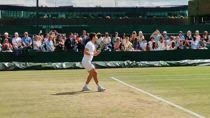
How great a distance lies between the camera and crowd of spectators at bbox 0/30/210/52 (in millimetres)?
27094

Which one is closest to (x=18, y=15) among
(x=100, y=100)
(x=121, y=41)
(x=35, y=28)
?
(x=35, y=28)

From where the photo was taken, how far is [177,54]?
2792 cm

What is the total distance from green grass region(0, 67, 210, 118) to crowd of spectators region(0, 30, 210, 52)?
16.9 feet

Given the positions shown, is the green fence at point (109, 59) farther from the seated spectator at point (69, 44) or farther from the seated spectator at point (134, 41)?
the seated spectator at point (134, 41)

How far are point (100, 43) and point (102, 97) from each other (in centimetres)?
1371

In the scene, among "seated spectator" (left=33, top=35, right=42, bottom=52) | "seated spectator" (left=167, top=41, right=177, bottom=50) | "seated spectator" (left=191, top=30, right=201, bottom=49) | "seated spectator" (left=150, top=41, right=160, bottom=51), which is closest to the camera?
"seated spectator" (left=33, top=35, right=42, bottom=52)

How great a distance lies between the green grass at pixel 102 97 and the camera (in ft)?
39.2

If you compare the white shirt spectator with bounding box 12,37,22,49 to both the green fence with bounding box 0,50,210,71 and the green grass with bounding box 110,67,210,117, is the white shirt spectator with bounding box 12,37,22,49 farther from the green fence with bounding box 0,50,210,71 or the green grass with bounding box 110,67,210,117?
the green grass with bounding box 110,67,210,117

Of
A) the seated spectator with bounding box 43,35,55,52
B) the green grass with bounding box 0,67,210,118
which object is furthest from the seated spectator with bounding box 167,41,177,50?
the green grass with bounding box 0,67,210,118

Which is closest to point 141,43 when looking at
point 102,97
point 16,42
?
point 16,42

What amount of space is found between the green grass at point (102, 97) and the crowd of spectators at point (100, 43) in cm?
514

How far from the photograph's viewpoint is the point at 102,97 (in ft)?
48.2

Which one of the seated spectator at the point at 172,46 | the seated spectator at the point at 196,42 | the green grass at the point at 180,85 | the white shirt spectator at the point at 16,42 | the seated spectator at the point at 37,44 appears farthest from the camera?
the seated spectator at the point at 196,42

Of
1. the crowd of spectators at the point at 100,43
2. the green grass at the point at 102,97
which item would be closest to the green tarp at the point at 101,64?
the crowd of spectators at the point at 100,43
